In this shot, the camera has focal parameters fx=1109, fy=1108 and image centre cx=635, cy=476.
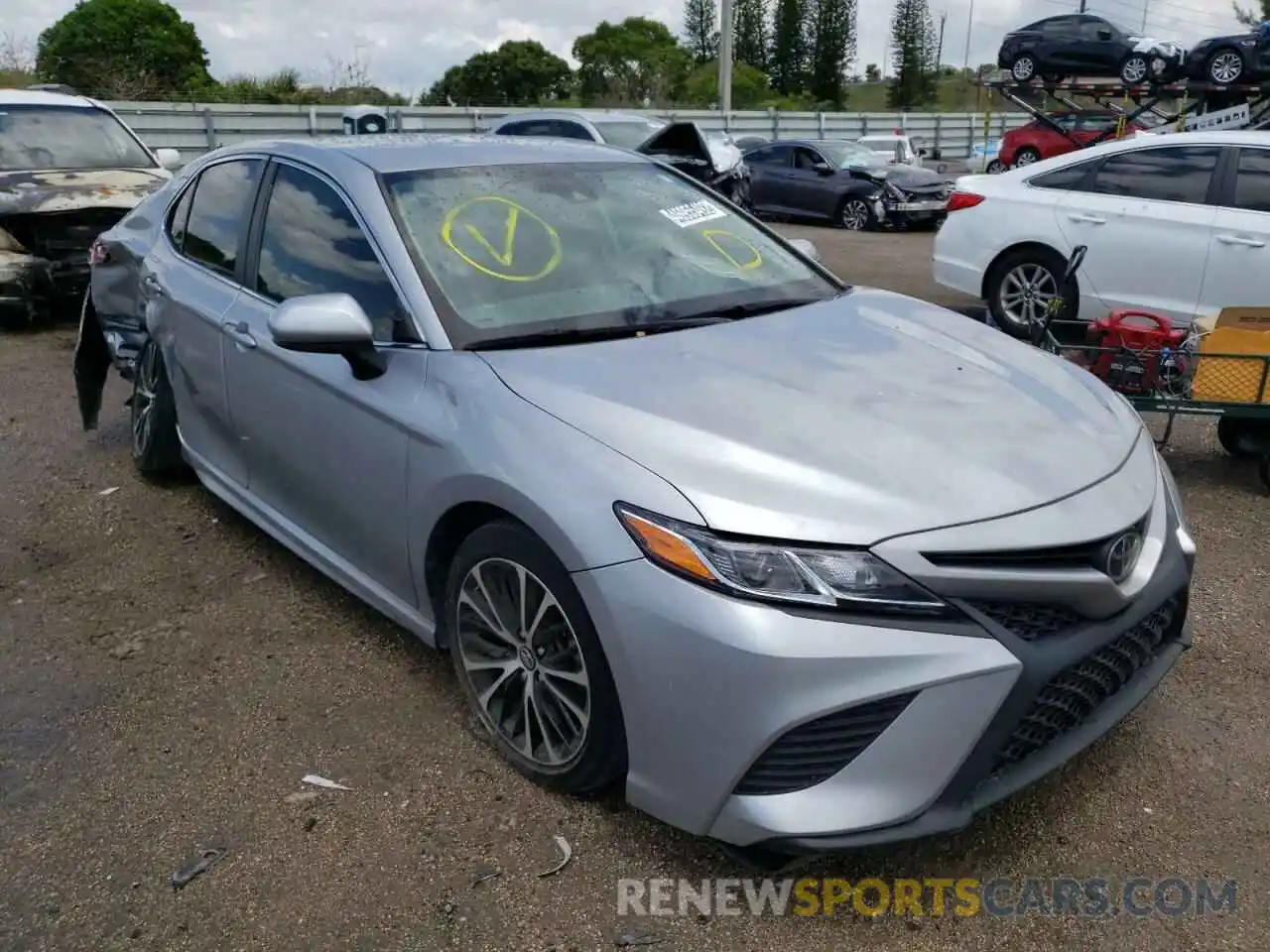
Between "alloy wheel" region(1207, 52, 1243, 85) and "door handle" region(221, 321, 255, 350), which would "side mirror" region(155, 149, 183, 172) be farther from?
"alloy wheel" region(1207, 52, 1243, 85)

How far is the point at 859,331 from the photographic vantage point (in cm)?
333

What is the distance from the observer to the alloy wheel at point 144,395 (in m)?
4.93

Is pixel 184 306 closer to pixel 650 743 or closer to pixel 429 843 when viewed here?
pixel 429 843

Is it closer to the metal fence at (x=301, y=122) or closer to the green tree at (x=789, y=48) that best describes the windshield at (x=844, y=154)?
the metal fence at (x=301, y=122)

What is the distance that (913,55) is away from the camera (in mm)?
77688

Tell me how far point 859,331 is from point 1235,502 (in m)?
2.59

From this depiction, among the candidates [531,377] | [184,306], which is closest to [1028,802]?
[531,377]

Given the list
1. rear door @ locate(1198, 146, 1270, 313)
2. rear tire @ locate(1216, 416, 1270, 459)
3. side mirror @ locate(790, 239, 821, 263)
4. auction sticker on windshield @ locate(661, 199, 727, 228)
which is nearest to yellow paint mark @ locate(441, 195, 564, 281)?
auction sticker on windshield @ locate(661, 199, 727, 228)

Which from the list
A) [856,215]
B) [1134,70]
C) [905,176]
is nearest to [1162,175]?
[856,215]

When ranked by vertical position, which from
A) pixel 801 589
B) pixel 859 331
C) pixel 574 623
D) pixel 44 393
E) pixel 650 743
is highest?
pixel 859 331

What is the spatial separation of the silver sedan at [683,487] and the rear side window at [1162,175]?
14.4 ft

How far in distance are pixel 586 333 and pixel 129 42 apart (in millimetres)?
56393

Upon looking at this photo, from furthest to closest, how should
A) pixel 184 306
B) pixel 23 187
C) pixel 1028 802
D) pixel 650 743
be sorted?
pixel 23 187 < pixel 184 306 < pixel 1028 802 < pixel 650 743

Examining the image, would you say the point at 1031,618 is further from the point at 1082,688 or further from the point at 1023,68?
the point at 1023,68
